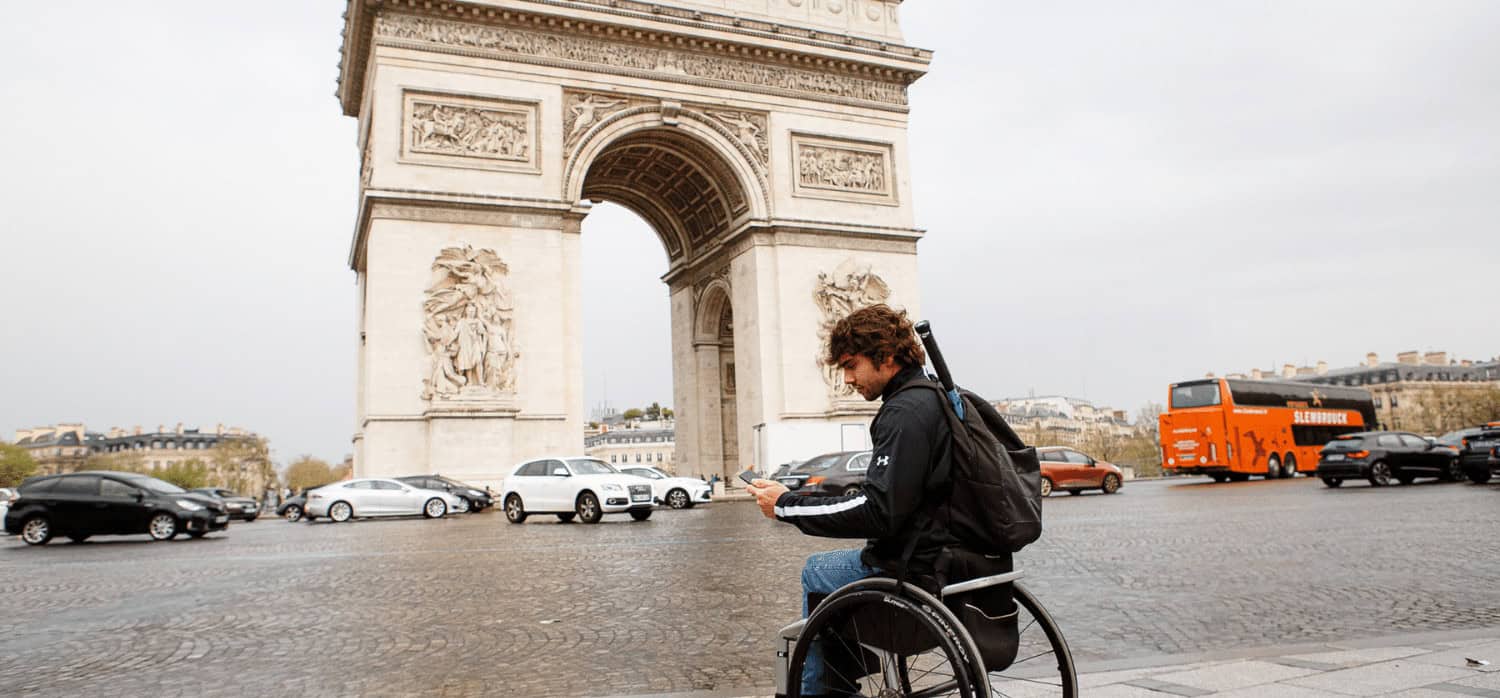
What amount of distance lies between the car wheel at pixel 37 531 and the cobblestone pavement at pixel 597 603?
417 cm

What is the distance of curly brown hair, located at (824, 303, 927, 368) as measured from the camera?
117 inches

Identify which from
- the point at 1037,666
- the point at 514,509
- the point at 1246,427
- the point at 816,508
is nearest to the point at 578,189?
the point at 514,509

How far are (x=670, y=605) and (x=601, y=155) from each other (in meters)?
23.0

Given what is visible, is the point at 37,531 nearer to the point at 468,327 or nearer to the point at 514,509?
the point at 514,509

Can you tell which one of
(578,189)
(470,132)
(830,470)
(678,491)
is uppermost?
(470,132)

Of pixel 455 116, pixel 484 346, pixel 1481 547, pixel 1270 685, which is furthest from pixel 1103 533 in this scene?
pixel 455 116

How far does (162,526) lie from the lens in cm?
1712

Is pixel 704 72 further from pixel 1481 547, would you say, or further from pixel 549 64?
pixel 1481 547

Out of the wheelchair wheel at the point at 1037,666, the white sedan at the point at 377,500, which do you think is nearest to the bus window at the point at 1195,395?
the white sedan at the point at 377,500

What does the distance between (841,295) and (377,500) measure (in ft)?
40.5

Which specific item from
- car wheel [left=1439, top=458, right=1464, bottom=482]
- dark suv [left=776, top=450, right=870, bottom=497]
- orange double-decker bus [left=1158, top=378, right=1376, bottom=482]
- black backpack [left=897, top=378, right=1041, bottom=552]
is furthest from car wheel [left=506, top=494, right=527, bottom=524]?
car wheel [left=1439, top=458, right=1464, bottom=482]

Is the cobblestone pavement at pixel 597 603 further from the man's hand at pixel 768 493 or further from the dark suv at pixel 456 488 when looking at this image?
the dark suv at pixel 456 488

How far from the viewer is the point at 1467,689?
3727mm

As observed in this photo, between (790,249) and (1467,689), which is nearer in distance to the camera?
(1467,689)
